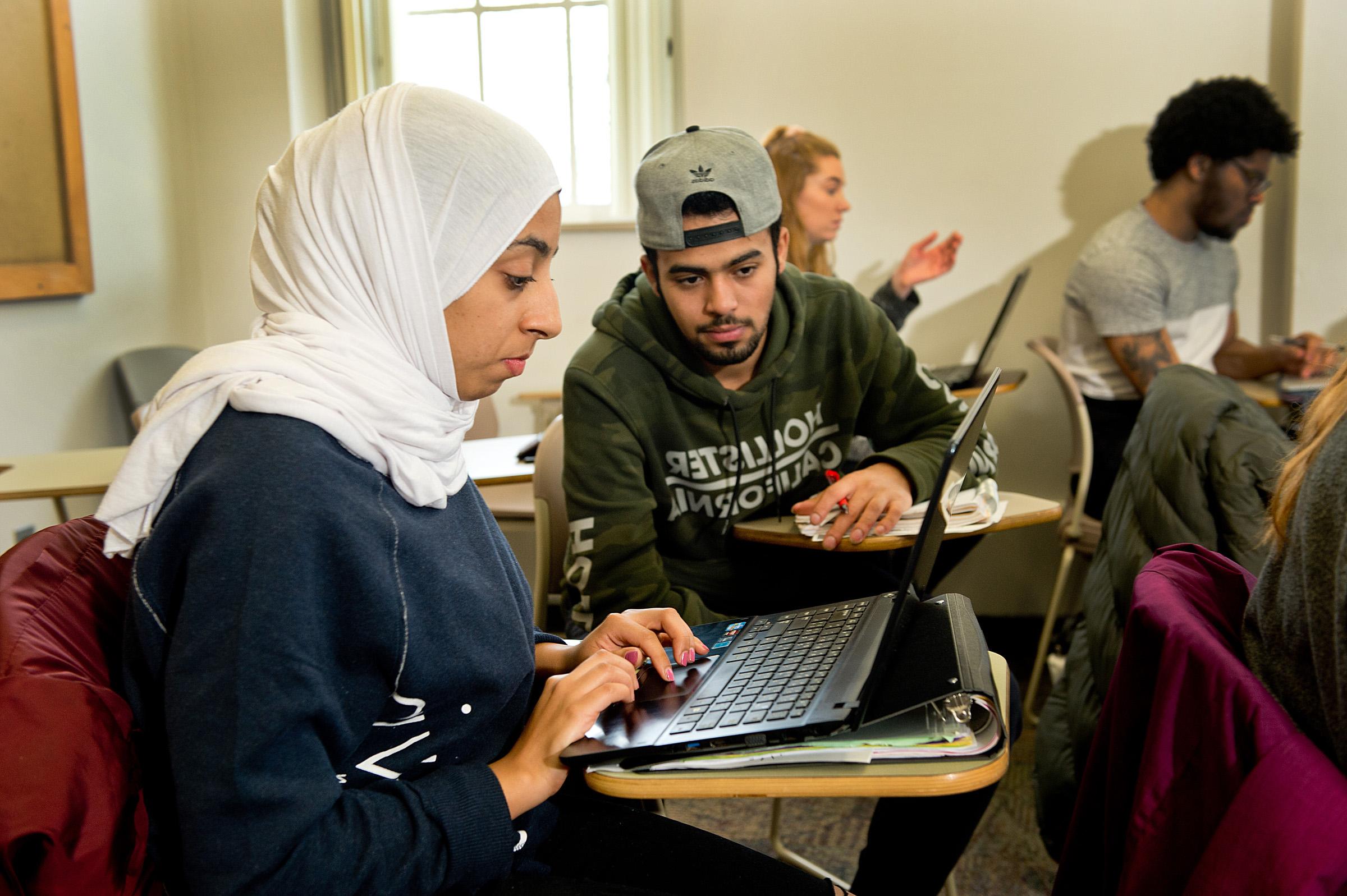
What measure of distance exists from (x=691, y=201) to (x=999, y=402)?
6.77 ft

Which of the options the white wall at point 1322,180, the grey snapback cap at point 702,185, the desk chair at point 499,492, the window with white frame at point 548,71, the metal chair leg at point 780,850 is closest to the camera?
the grey snapback cap at point 702,185

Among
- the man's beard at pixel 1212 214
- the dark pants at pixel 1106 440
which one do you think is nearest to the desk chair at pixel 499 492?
the dark pants at pixel 1106 440

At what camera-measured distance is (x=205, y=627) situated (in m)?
0.75

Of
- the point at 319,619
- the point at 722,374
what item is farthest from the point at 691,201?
the point at 319,619

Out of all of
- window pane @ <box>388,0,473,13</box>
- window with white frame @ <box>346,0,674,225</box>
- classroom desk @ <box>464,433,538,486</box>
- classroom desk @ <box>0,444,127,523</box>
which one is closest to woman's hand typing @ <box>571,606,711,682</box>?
classroom desk @ <box>464,433,538,486</box>

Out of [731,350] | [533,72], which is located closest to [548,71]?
[533,72]

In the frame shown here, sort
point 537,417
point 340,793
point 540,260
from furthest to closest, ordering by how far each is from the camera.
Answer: point 537,417 → point 540,260 → point 340,793

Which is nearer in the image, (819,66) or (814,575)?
(814,575)

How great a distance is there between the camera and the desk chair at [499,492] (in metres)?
2.73

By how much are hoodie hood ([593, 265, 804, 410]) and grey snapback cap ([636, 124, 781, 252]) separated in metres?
0.12

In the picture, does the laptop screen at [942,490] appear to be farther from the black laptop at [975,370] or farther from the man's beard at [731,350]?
the black laptop at [975,370]

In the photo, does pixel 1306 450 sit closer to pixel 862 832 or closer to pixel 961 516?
pixel 961 516

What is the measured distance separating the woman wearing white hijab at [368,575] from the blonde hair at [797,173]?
7.13ft

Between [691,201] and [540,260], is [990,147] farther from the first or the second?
[540,260]
